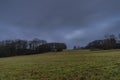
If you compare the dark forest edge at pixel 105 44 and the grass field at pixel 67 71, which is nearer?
the grass field at pixel 67 71

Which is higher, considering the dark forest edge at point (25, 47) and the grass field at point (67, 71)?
the dark forest edge at point (25, 47)

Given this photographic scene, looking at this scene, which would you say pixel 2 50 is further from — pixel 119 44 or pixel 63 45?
pixel 119 44

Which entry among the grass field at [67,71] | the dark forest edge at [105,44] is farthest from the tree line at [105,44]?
the grass field at [67,71]

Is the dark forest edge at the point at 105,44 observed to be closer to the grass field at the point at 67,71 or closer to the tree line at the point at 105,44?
the tree line at the point at 105,44

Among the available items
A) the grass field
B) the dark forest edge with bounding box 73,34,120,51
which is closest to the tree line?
the dark forest edge with bounding box 73,34,120,51

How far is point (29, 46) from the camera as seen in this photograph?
118312mm

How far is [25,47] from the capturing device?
11700 centimetres

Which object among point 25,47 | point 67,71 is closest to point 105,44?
point 25,47

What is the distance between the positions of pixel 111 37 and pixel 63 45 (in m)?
27.7

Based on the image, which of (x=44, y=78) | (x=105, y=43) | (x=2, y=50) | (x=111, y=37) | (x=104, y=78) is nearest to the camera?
(x=104, y=78)

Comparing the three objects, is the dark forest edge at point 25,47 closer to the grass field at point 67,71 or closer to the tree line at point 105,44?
the tree line at point 105,44

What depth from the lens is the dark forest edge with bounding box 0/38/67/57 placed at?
4046 inches

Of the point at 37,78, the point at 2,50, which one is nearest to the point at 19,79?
the point at 37,78

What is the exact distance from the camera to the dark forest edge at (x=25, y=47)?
102775 millimetres
